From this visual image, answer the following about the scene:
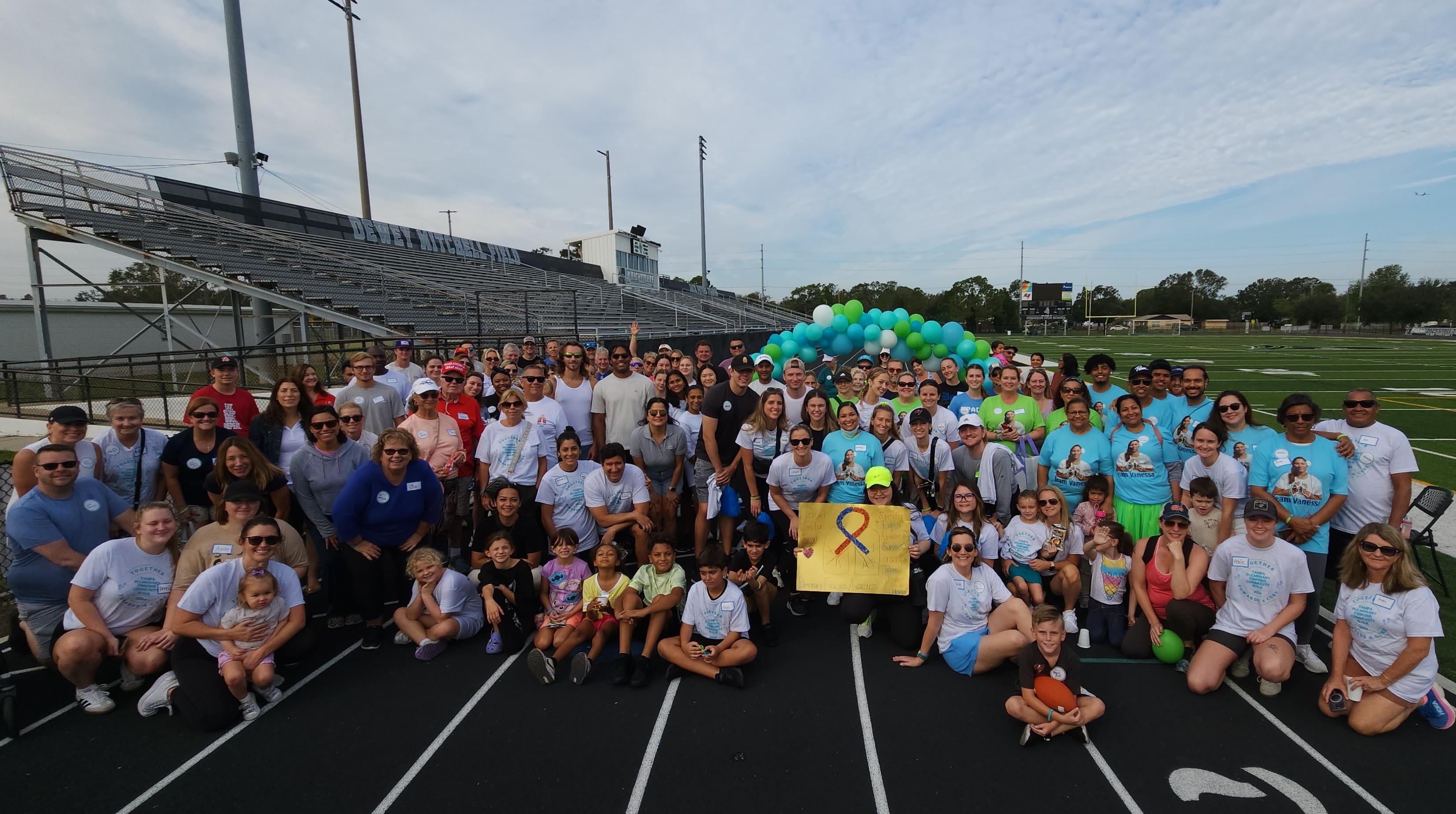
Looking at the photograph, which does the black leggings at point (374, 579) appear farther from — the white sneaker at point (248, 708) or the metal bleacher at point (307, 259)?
the metal bleacher at point (307, 259)

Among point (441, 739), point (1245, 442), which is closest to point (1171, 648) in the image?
point (1245, 442)

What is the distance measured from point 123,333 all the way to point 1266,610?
132ft

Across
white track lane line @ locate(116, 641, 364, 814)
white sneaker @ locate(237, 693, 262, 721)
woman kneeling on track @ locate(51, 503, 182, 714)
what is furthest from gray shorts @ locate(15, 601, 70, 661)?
white track lane line @ locate(116, 641, 364, 814)

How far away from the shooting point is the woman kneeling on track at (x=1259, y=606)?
441cm

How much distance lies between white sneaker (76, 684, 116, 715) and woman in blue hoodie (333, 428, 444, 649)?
5.07 ft

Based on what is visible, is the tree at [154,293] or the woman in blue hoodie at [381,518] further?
the tree at [154,293]

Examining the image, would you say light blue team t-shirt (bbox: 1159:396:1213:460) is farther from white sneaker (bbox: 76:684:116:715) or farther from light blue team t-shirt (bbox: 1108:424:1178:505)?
white sneaker (bbox: 76:684:116:715)

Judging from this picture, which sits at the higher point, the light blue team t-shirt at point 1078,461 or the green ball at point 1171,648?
the light blue team t-shirt at point 1078,461

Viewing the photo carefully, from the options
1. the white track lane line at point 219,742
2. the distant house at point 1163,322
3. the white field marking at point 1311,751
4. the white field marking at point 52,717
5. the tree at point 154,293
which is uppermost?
the tree at point 154,293

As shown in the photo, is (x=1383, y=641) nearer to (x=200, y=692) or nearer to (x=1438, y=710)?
(x=1438, y=710)

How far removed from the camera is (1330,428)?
17.4 ft

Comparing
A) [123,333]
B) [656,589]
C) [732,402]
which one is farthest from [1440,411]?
[123,333]

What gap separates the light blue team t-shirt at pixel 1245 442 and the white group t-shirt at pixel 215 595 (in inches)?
308

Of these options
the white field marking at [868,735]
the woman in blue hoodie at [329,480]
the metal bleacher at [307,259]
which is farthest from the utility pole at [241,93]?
the white field marking at [868,735]
